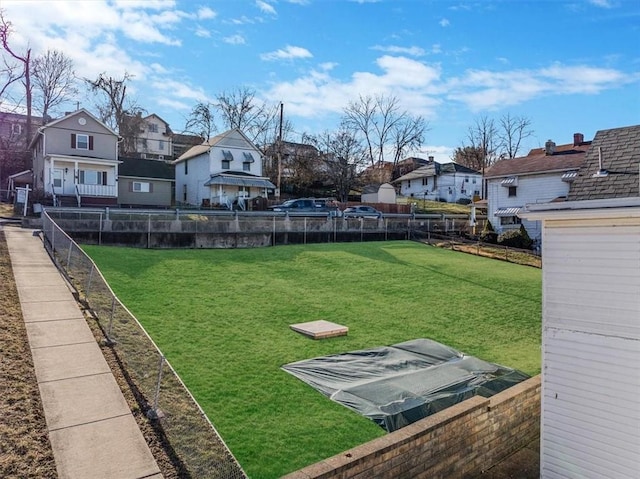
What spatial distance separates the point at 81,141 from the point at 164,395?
28.8 m

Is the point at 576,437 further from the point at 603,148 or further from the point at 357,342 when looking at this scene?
the point at 603,148

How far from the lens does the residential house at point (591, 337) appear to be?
19.0 ft

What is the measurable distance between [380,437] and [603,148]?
7.12m

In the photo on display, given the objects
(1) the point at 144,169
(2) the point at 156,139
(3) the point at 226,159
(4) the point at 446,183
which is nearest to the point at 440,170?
(4) the point at 446,183

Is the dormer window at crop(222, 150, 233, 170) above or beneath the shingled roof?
above

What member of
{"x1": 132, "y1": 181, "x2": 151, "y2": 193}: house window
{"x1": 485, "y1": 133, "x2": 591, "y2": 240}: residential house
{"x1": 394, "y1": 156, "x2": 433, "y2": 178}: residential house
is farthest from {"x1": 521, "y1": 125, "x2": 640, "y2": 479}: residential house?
{"x1": 394, "y1": 156, "x2": 433, "y2": 178}: residential house

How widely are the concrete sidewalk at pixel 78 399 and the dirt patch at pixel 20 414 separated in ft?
0.28

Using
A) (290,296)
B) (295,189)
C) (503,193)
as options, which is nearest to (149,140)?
(295,189)

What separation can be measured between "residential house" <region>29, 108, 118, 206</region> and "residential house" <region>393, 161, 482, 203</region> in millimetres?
36111

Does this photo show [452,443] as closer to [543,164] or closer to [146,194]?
[543,164]

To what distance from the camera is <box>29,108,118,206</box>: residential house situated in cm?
2783

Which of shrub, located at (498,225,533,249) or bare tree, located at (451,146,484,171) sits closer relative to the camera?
shrub, located at (498,225,533,249)

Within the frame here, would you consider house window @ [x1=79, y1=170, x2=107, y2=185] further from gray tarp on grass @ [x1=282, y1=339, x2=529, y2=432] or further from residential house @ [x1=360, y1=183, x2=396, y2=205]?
gray tarp on grass @ [x1=282, y1=339, x2=529, y2=432]

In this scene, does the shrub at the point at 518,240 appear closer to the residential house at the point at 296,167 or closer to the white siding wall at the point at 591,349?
the white siding wall at the point at 591,349
